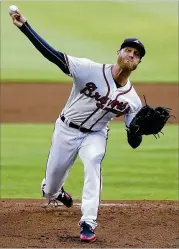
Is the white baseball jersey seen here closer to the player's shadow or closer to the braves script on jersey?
the braves script on jersey

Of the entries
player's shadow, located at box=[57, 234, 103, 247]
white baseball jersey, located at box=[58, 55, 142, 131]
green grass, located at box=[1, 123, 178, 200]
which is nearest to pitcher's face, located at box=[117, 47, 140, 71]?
white baseball jersey, located at box=[58, 55, 142, 131]

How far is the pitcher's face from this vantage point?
5715 mm

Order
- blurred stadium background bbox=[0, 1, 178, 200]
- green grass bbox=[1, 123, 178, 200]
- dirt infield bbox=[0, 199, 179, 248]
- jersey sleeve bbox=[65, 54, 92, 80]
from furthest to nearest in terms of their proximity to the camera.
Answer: blurred stadium background bbox=[0, 1, 178, 200], green grass bbox=[1, 123, 178, 200], jersey sleeve bbox=[65, 54, 92, 80], dirt infield bbox=[0, 199, 179, 248]

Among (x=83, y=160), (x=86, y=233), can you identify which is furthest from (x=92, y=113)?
(x=86, y=233)

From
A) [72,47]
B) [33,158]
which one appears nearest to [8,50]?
→ [72,47]

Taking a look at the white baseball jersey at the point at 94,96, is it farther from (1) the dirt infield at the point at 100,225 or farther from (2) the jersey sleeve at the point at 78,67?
(1) the dirt infield at the point at 100,225

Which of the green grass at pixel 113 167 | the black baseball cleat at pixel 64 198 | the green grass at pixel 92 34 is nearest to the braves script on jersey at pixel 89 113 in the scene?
the black baseball cleat at pixel 64 198

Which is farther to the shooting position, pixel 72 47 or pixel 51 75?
pixel 72 47

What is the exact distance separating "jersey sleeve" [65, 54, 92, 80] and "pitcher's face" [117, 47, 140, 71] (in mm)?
252

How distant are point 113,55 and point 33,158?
1069 cm

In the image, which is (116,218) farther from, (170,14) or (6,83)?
(170,14)

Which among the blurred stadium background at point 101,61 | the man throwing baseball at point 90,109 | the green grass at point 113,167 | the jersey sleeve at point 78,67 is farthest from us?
the blurred stadium background at point 101,61

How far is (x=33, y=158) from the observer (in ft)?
33.1

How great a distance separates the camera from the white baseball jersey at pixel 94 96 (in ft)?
18.9
